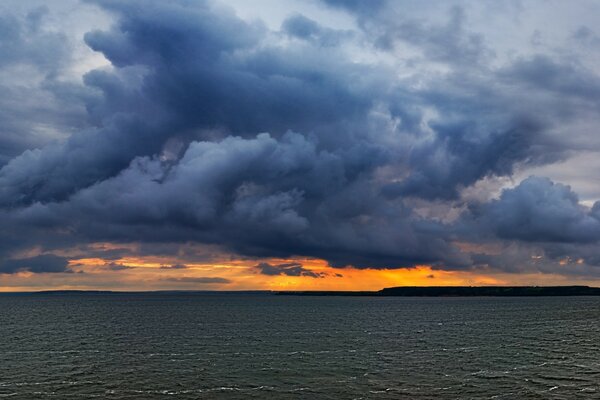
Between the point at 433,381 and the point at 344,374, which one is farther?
the point at 344,374

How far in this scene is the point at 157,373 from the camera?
80.9 m

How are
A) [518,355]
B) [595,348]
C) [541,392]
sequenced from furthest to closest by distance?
[595,348] < [518,355] < [541,392]

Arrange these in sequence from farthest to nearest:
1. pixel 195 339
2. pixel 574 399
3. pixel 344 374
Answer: pixel 195 339
pixel 344 374
pixel 574 399

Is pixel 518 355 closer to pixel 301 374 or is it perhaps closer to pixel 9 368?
pixel 301 374

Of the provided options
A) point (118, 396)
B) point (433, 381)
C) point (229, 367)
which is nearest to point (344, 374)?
point (433, 381)

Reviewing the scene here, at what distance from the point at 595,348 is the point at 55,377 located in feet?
331

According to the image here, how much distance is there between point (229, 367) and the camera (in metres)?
85.1

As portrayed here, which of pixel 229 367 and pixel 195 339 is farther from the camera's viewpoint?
pixel 195 339

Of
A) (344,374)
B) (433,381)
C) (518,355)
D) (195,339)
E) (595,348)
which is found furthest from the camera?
(195,339)

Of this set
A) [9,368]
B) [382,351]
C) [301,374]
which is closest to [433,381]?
[301,374]

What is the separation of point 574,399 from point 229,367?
4882 cm

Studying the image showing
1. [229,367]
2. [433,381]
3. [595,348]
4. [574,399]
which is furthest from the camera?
[595,348]

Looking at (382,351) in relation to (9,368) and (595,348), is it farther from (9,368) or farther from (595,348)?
(9,368)

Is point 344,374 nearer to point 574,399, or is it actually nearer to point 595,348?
point 574,399
